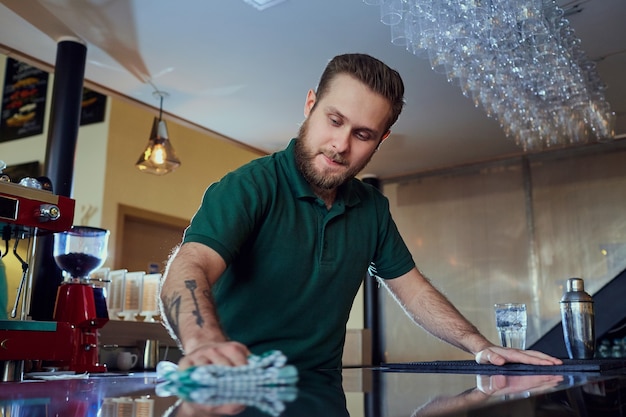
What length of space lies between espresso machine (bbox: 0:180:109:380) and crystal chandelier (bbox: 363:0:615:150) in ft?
4.73

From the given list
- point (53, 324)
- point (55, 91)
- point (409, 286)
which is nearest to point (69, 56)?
point (55, 91)

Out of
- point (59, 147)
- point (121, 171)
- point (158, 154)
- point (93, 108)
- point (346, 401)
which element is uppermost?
point (93, 108)

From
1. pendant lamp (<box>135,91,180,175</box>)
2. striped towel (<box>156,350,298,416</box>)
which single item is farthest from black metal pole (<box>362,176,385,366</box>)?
striped towel (<box>156,350,298,416</box>)

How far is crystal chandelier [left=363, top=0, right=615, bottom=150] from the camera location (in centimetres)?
262

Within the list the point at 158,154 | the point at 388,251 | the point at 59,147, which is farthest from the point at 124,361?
the point at 388,251

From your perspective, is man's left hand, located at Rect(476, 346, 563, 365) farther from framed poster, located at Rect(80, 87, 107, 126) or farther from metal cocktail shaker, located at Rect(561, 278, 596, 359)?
framed poster, located at Rect(80, 87, 107, 126)

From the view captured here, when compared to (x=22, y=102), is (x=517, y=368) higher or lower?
lower

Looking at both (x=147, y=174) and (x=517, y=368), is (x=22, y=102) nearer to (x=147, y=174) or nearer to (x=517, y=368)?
(x=147, y=174)

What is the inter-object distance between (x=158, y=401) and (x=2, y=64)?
724cm

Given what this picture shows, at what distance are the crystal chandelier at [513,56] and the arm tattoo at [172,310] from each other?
6.14ft

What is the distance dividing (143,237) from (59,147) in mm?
2660

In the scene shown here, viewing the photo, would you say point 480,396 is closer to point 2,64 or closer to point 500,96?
point 500,96

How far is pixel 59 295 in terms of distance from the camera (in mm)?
2264

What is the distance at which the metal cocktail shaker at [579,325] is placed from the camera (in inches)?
61.4
